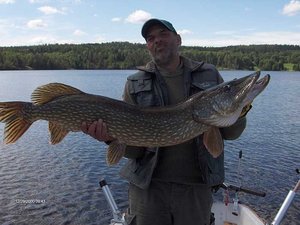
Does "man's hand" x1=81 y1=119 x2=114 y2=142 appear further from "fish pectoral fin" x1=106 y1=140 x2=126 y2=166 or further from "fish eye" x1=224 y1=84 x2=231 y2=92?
"fish eye" x1=224 y1=84 x2=231 y2=92

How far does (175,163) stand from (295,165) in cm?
960

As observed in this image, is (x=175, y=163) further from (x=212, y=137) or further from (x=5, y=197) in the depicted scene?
(x=5, y=197)

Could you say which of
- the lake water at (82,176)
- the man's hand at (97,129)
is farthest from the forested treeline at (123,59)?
the man's hand at (97,129)

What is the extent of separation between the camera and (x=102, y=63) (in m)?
89.2

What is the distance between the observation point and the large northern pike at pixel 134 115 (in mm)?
2918

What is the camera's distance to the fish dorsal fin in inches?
122

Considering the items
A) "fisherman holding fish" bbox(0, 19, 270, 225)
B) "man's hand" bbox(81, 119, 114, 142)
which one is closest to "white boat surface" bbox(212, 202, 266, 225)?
"fisherman holding fish" bbox(0, 19, 270, 225)

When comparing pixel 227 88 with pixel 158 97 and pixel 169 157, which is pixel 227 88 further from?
pixel 169 157

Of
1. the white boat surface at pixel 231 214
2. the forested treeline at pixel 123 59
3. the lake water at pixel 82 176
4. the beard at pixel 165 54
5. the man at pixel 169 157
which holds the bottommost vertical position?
the forested treeline at pixel 123 59

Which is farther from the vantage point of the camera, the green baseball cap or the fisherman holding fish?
the green baseball cap

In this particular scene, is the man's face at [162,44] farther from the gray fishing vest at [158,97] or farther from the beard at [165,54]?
the gray fishing vest at [158,97]

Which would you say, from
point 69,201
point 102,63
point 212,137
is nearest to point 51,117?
point 212,137

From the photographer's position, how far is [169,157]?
120 inches

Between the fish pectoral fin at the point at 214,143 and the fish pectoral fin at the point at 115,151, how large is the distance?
0.66 metres
